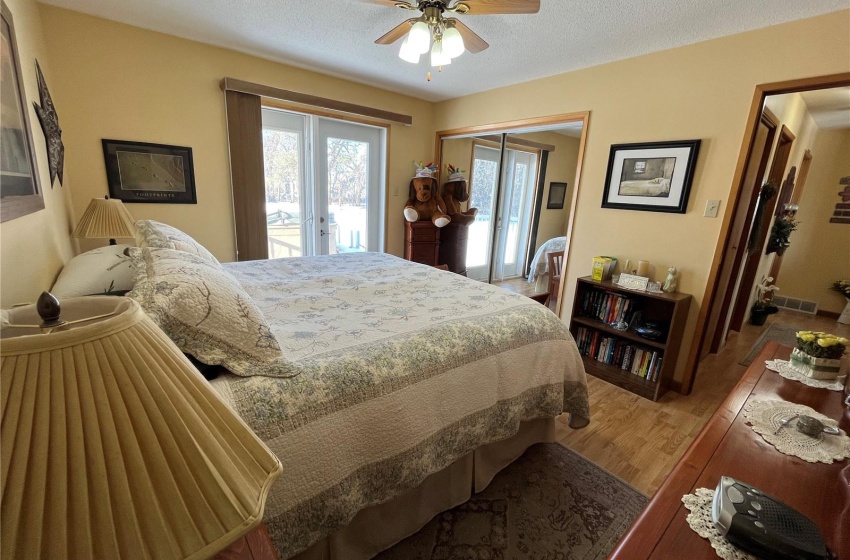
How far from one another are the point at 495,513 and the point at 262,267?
2.01 metres

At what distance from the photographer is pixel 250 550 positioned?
0.56 meters

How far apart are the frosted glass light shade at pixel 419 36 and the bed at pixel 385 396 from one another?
133 cm

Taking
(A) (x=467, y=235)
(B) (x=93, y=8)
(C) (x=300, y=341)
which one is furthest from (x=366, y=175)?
(C) (x=300, y=341)

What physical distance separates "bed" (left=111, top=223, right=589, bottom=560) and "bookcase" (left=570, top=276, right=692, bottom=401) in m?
1.00

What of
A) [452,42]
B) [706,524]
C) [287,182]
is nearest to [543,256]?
[452,42]

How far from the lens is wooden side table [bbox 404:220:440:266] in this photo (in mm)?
4160

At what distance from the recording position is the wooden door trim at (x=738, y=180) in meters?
1.89

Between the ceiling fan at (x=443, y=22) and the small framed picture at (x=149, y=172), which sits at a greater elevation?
the ceiling fan at (x=443, y=22)

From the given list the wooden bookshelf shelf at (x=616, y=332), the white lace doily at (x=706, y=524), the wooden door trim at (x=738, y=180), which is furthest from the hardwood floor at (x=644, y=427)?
the white lace doily at (x=706, y=524)

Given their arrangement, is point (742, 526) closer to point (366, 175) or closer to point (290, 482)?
point (290, 482)

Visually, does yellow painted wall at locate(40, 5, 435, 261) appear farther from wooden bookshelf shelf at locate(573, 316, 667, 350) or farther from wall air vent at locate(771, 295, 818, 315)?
wall air vent at locate(771, 295, 818, 315)

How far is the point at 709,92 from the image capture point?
7.36 ft

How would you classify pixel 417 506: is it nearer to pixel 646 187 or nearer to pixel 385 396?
pixel 385 396

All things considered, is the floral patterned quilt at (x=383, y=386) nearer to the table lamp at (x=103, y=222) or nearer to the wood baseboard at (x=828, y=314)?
the table lamp at (x=103, y=222)
